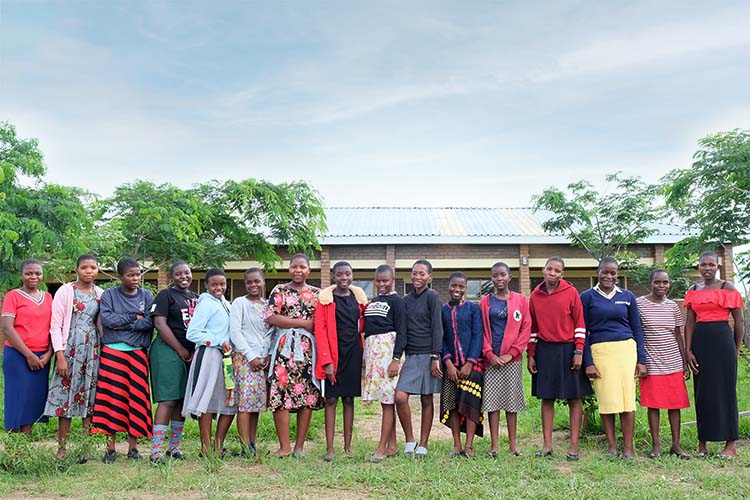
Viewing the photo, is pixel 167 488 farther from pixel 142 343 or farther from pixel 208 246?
pixel 208 246

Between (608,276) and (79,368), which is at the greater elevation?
(608,276)

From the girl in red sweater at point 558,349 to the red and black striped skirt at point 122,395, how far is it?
3.33 metres

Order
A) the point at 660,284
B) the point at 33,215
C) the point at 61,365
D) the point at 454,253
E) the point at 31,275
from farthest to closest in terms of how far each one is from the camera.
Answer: the point at 454,253, the point at 33,215, the point at 660,284, the point at 31,275, the point at 61,365

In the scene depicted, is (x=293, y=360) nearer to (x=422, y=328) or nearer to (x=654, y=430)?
(x=422, y=328)

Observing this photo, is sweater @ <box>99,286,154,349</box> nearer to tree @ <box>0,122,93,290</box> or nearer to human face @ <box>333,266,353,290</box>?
human face @ <box>333,266,353,290</box>

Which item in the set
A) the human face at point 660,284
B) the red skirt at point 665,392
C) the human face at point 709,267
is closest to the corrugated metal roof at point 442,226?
the human face at point 709,267

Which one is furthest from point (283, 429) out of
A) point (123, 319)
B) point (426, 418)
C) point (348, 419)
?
point (123, 319)

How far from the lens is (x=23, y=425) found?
5.73 m

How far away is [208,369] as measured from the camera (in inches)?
228

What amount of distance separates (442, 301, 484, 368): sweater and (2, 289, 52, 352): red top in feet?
10.9

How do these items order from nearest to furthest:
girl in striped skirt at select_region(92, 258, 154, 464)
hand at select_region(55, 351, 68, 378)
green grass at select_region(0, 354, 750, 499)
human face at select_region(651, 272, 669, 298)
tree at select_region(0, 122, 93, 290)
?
green grass at select_region(0, 354, 750, 499)
hand at select_region(55, 351, 68, 378)
girl in striped skirt at select_region(92, 258, 154, 464)
human face at select_region(651, 272, 669, 298)
tree at select_region(0, 122, 93, 290)

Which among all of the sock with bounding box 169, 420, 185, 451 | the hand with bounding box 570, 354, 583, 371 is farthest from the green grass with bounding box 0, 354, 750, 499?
the hand with bounding box 570, 354, 583, 371

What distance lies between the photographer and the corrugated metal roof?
18.7 meters

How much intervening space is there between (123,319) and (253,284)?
109 centimetres
